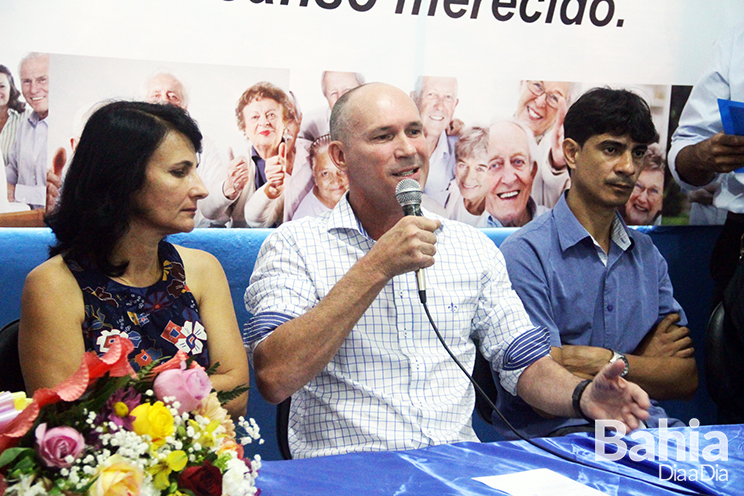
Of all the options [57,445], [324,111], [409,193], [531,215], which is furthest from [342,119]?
[57,445]

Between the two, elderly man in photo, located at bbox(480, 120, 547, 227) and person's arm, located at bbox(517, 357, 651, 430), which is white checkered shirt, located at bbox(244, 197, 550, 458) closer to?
person's arm, located at bbox(517, 357, 651, 430)

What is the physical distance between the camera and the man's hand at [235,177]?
2525 millimetres

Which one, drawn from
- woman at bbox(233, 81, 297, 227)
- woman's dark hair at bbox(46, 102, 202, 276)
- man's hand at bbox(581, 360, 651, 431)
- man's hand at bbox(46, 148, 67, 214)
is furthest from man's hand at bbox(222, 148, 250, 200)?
man's hand at bbox(581, 360, 651, 431)

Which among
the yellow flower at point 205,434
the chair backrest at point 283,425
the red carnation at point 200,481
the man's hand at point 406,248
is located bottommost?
the chair backrest at point 283,425

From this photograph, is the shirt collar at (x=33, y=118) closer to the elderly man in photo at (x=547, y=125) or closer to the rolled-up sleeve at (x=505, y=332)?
the rolled-up sleeve at (x=505, y=332)

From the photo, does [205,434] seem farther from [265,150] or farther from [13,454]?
[265,150]

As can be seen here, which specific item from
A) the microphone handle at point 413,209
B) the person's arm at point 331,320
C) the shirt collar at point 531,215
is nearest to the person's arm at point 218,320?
the person's arm at point 331,320

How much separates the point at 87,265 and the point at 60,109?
0.86 meters

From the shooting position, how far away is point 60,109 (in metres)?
2.33

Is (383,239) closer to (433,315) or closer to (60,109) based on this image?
(433,315)

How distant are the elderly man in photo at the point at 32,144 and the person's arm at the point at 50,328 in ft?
2.57

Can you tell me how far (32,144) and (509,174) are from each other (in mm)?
1708

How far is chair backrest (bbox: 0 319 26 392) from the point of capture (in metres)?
1.60

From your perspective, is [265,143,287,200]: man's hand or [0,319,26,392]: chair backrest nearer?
[0,319,26,392]: chair backrest
